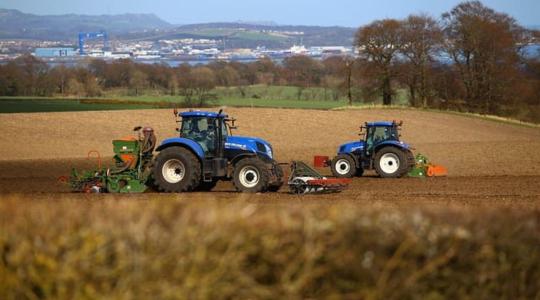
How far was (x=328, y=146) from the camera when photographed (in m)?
40.4

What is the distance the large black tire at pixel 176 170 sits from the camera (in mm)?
18609

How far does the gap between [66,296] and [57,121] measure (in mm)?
42652

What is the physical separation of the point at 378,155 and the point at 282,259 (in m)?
20.1

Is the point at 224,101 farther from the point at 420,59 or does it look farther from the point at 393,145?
the point at 393,145

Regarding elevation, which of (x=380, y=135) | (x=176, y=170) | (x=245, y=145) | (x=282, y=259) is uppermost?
(x=282, y=259)

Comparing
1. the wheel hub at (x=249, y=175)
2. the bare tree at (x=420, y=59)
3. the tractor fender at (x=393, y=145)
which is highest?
the bare tree at (x=420, y=59)

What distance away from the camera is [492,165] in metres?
30.7

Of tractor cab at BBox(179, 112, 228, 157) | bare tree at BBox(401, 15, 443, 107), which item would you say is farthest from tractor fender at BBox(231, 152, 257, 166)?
bare tree at BBox(401, 15, 443, 107)

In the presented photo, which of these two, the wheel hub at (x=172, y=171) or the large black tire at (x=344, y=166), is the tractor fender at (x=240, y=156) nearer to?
the wheel hub at (x=172, y=171)

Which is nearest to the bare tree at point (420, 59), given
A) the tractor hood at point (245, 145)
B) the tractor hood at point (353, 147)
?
the tractor hood at point (353, 147)

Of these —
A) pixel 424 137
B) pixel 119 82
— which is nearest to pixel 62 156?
pixel 424 137

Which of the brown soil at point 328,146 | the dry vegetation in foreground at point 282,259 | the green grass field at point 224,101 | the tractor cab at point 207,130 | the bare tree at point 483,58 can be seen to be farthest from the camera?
the bare tree at point 483,58

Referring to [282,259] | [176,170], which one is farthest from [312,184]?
[282,259]

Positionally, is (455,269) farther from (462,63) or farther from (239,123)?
(462,63)
